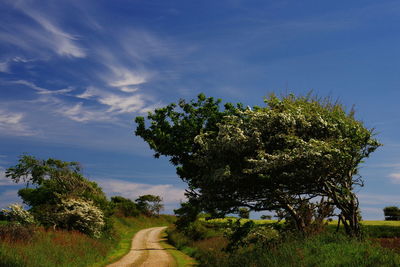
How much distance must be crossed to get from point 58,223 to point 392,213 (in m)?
50.3

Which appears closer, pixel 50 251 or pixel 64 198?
pixel 50 251

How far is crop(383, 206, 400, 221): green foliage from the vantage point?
58.6 meters

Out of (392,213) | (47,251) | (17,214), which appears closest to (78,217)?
(17,214)

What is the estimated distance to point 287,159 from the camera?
53.4 feet

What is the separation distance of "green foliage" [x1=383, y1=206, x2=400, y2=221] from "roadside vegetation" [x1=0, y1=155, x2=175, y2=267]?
138 feet

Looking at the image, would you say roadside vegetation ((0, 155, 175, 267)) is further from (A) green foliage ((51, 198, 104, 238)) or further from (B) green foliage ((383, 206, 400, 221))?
(B) green foliage ((383, 206, 400, 221))

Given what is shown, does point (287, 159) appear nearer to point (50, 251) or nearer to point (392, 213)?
point (50, 251)

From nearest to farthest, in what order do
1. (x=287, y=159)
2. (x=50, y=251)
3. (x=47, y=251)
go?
(x=287, y=159) → (x=47, y=251) → (x=50, y=251)

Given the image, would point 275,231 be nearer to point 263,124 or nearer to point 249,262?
point 249,262

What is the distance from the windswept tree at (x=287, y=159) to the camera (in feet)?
54.8

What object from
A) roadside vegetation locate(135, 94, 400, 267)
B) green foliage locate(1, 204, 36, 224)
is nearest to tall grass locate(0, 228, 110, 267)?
green foliage locate(1, 204, 36, 224)

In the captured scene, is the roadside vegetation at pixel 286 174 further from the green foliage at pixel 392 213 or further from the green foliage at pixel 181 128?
the green foliage at pixel 392 213

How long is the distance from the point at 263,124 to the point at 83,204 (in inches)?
969

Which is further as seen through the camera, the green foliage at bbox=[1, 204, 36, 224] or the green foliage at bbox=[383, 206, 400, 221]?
the green foliage at bbox=[383, 206, 400, 221]
